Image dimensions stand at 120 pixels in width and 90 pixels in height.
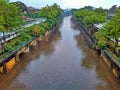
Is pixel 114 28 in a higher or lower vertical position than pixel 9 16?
lower

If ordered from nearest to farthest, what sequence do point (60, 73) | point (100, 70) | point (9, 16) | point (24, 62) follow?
1. point (60, 73)
2. point (100, 70)
3. point (9, 16)
4. point (24, 62)

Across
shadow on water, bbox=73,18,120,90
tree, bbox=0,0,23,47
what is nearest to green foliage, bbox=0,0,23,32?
tree, bbox=0,0,23,47

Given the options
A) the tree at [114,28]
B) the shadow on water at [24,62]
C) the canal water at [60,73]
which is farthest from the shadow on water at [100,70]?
the shadow on water at [24,62]

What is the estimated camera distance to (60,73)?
106ft

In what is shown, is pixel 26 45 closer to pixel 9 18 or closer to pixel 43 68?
pixel 9 18

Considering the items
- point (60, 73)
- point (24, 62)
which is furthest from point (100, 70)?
point (24, 62)

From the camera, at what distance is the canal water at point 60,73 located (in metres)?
27.7

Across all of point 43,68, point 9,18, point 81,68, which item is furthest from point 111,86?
point 9,18

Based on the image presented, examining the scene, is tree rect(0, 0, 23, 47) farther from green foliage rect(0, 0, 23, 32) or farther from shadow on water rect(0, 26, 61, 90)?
shadow on water rect(0, 26, 61, 90)

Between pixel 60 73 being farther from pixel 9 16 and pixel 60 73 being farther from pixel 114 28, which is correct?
pixel 9 16

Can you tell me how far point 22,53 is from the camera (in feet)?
143

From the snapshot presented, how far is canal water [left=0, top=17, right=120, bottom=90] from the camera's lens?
2772 cm

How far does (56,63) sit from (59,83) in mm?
9824

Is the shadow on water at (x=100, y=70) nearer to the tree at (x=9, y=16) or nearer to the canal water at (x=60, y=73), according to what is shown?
the canal water at (x=60, y=73)
